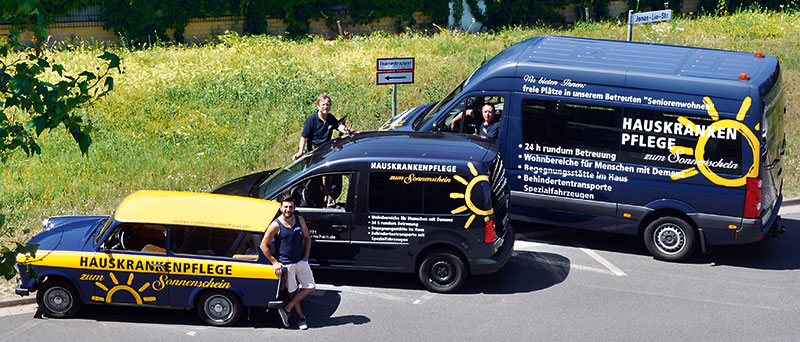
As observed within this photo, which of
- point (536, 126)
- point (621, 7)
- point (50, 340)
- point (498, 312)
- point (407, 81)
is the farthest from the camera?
point (621, 7)

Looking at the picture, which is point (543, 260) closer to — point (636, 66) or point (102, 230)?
point (636, 66)

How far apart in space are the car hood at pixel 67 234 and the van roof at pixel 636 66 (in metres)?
5.50

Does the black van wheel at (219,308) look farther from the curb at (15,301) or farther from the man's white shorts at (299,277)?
the curb at (15,301)

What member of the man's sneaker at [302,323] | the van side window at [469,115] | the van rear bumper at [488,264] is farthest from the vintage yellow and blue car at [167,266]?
the van side window at [469,115]

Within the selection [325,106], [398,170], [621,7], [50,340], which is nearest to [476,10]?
[621,7]

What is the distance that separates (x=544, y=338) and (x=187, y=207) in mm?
4040

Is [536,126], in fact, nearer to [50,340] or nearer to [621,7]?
[50,340]

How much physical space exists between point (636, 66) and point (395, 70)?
4014mm

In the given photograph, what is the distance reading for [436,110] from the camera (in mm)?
13469

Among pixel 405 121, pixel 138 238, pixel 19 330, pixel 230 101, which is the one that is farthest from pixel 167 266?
pixel 230 101

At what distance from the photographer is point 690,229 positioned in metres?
11.9

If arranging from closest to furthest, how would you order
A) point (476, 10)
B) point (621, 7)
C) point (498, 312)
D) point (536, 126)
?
point (498, 312), point (536, 126), point (476, 10), point (621, 7)

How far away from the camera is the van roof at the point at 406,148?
423 inches

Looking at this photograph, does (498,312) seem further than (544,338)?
Yes
